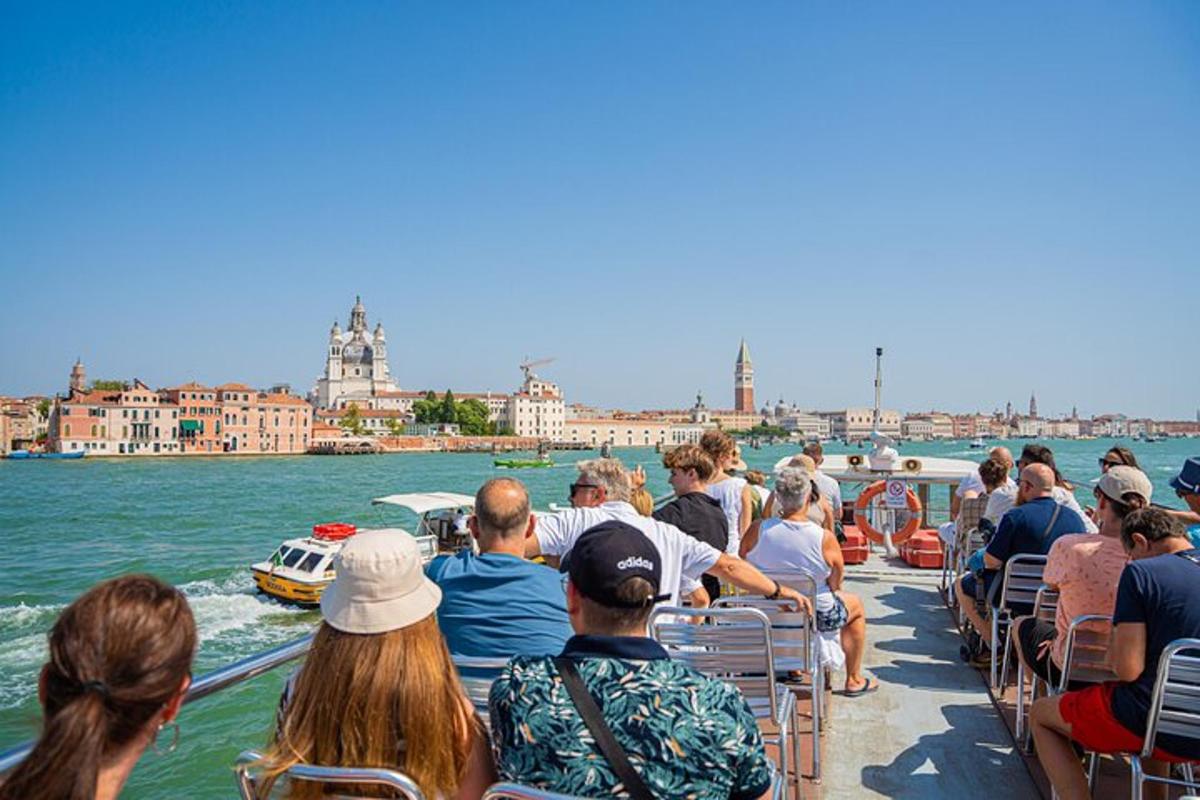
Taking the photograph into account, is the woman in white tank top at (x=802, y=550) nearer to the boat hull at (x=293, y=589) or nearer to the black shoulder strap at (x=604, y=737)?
the black shoulder strap at (x=604, y=737)

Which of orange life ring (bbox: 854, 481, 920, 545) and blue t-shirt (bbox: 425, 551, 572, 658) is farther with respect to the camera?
orange life ring (bbox: 854, 481, 920, 545)

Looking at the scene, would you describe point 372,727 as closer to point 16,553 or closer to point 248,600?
point 248,600

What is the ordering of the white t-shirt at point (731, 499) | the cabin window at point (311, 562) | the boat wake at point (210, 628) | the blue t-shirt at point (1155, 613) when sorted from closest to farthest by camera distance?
the blue t-shirt at point (1155, 613), the white t-shirt at point (731, 499), the boat wake at point (210, 628), the cabin window at point (311, 562)

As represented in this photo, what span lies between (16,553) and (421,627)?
108 ft

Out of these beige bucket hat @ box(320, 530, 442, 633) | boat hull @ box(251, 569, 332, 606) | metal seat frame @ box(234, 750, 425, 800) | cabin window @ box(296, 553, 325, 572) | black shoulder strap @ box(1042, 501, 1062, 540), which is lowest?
boat hull @ box(251, 569, 332, 606)

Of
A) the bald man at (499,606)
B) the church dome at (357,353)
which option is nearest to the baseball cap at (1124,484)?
the bald man at (499,606)

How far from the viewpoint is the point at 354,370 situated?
535 ft

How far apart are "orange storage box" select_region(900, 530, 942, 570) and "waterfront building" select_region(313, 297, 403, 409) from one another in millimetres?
153299

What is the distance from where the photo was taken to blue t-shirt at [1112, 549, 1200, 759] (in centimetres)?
287

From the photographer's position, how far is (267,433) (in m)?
106

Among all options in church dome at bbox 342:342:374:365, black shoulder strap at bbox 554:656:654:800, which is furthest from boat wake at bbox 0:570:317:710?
church dome at bbox 342:342:374:365

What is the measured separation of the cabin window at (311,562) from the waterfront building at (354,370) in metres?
141

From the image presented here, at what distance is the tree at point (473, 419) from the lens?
139 m

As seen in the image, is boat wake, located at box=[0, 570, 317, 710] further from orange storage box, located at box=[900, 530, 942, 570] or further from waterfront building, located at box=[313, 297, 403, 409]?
waterfront building, located at box=[313, 297, 403, 409]
